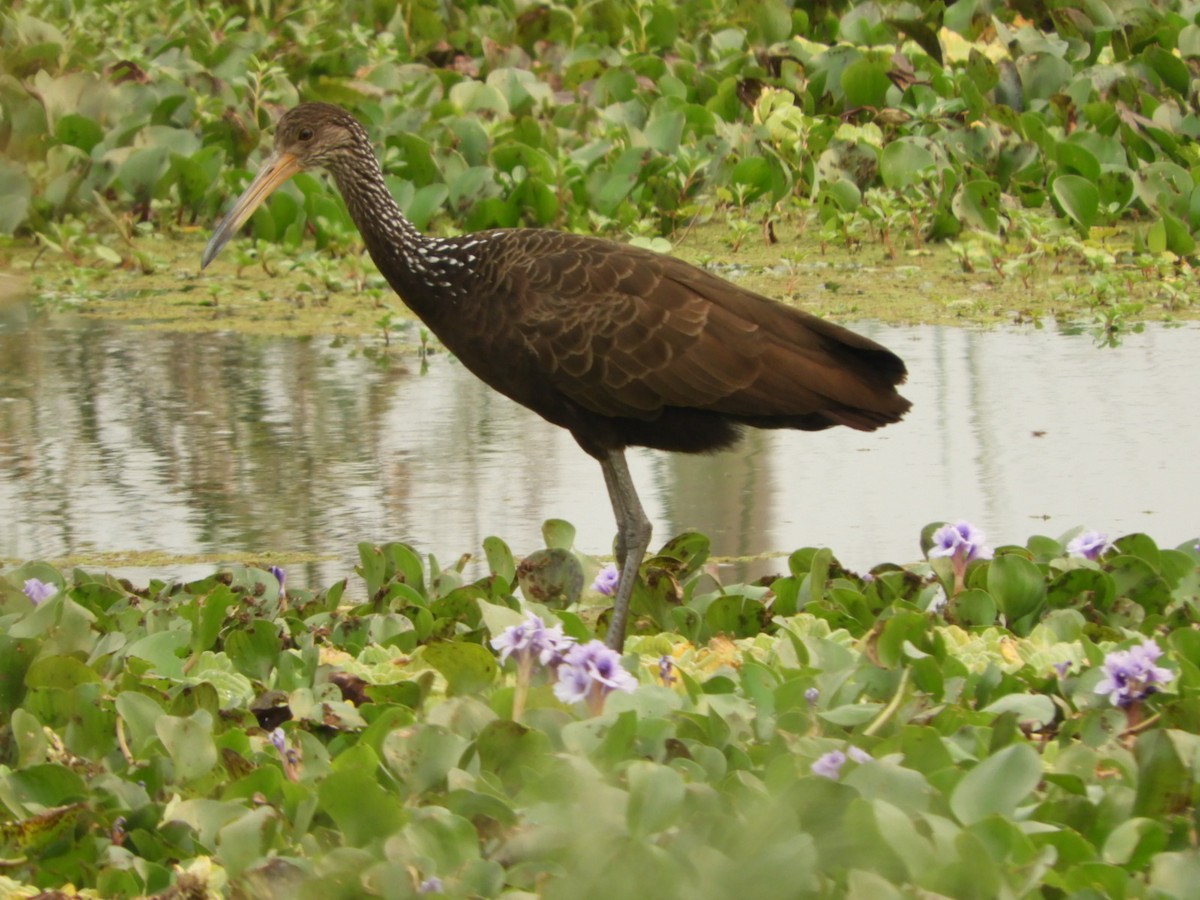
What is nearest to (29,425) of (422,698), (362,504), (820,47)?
(362,504)

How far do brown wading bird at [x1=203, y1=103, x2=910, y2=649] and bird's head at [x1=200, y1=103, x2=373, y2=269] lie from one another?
0.86m

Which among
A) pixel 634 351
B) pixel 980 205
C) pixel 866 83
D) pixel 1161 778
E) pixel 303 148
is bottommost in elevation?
pixel 1161 778

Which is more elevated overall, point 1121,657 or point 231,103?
point 231,103

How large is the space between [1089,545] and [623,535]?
1.14m

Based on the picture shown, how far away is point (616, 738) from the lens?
357 cm

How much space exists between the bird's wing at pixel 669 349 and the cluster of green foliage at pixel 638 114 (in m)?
3.96

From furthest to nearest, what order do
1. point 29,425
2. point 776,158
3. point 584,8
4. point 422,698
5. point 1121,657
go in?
point 584,8, point 776,158, point 29,425, point 422,698, point 1121,657

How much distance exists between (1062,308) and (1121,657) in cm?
472

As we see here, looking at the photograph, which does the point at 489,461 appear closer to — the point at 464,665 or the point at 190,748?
the point at 464,665

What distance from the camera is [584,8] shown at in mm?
12500

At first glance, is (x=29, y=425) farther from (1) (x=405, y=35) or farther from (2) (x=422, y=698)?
(1) (x=405, y=35)

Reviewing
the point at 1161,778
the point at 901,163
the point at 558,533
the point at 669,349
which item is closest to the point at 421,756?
the point at 1161,778

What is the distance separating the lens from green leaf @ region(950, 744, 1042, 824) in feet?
11.0

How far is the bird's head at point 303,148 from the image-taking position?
6.19 metres
